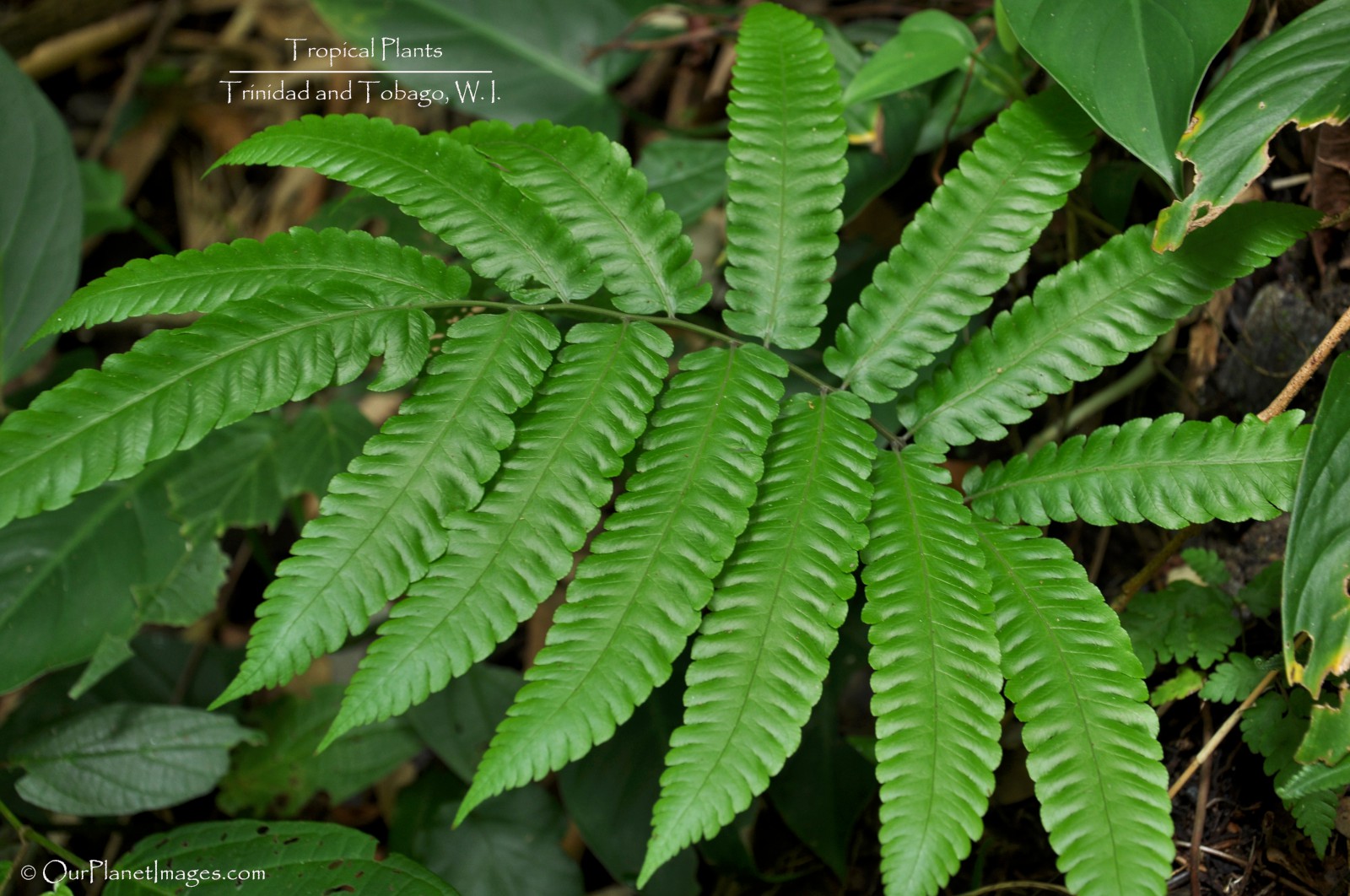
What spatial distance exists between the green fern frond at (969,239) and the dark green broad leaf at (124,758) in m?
1.53

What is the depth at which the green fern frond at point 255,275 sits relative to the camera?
1.31 m

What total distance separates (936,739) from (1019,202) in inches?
32.5

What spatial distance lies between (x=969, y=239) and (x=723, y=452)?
53 cm

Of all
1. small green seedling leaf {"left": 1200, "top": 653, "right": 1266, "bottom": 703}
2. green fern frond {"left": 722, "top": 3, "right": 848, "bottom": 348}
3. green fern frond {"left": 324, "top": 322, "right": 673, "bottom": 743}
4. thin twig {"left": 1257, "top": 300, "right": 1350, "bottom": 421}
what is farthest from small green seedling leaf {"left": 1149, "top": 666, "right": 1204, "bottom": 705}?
green fern frond {"left": 324, "top": 322, "right": 673, "bottom": 743}

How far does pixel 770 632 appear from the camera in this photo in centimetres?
122

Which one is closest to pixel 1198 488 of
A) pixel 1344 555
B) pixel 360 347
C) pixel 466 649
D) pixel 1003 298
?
pixel 1344 555

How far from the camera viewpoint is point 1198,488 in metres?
1.28

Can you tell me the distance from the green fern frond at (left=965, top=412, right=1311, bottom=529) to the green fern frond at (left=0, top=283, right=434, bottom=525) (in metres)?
0.94

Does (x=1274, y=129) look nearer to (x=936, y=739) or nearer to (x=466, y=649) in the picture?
(x=936, y=739)

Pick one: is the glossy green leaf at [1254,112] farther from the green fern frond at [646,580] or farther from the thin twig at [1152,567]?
the green fern frond at [646,580]

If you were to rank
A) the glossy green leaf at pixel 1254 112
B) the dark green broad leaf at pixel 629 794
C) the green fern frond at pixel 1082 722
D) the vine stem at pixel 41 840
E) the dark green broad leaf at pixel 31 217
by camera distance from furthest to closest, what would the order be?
the dark green broad leaf at pixel 31 217 < the dark green broad leaf at pixel 629 794 < the vine stem at pixel 41 840 < the glossy green leaf at pixel 1254 112 < the green fern frond at pixel 1082 722

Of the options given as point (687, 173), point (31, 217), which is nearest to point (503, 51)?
point (687, 173)

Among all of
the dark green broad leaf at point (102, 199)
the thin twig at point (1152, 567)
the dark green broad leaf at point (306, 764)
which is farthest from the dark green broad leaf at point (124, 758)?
the thin twig at point (1152, 567)

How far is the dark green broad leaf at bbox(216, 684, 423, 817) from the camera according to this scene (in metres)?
2.28
